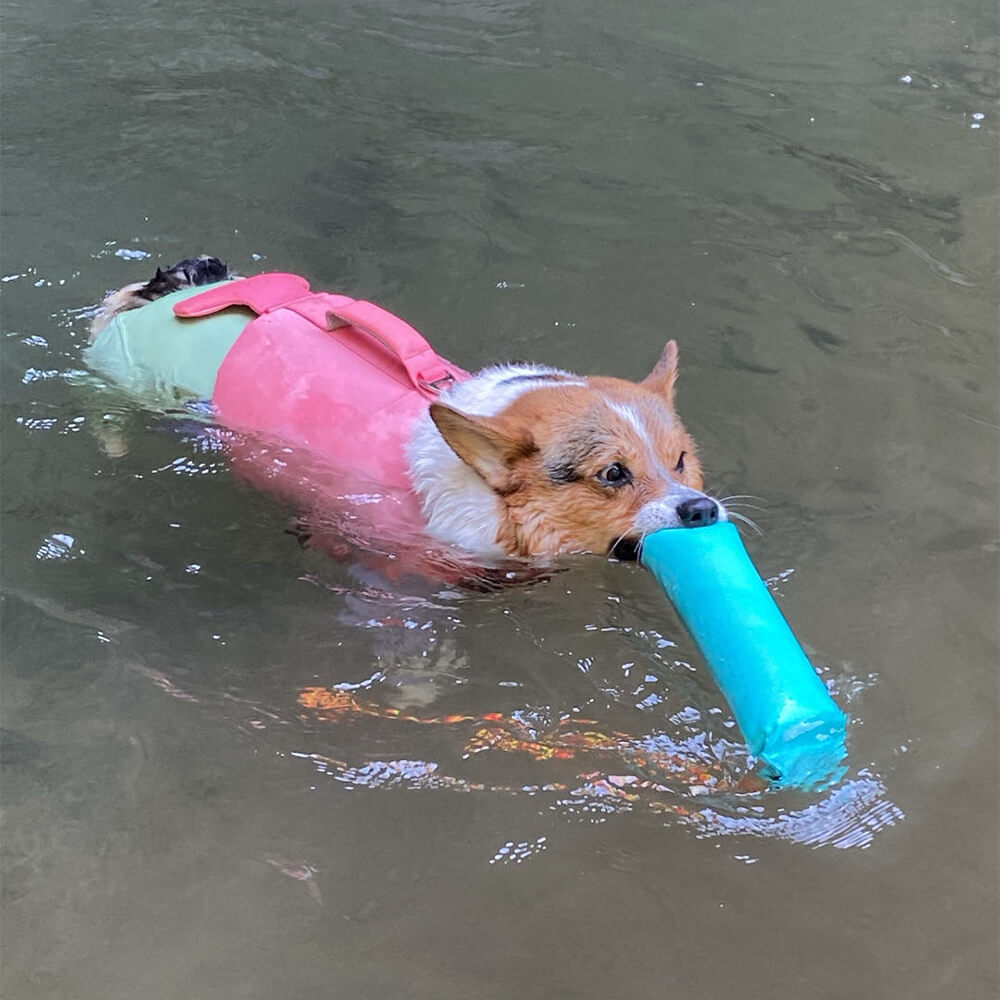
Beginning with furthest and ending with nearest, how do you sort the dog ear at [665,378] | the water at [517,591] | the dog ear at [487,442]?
the dog ear at [665,378]
the dog ear at [487,442]
the water at [517,591]

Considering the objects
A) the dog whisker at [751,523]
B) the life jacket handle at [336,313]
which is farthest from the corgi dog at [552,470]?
the dog whisker at [751,523]

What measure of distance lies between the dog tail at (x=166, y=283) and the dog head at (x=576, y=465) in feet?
5.74

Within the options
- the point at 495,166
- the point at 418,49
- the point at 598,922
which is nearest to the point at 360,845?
the point at 598,922

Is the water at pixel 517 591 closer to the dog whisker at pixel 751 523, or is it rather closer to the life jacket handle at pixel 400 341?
the dog whisker at pixel 751 523

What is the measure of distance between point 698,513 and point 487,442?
0.73m

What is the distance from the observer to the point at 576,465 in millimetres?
3502

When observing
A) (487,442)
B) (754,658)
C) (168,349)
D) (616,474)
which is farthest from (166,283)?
(754,658)

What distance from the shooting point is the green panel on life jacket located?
4.24m

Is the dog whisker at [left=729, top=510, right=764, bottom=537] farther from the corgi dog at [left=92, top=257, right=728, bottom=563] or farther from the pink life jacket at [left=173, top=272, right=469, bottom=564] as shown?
the pink life jacket at [left=173, top=272, right=469, bottom=564]

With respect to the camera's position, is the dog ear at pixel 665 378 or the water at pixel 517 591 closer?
the water at pixel 517 591

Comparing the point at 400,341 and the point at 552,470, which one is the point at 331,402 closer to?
the point at 400,341

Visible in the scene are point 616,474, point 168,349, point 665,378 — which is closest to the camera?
point 616,474

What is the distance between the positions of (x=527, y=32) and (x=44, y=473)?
5.16 meters

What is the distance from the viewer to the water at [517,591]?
9.41 feet
